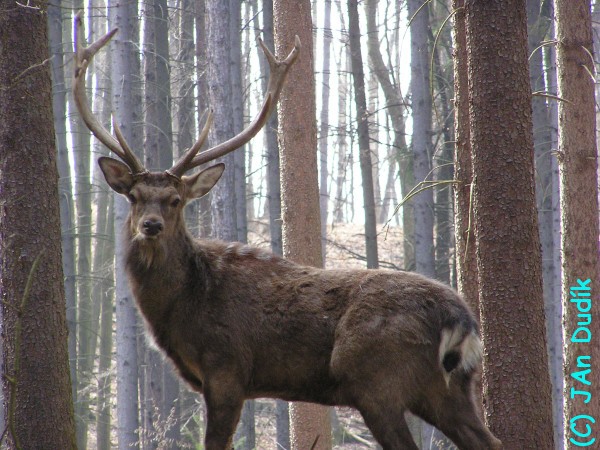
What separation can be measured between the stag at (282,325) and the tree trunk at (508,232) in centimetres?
29

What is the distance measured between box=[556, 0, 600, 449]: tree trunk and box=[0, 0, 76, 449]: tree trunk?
5.86 meters

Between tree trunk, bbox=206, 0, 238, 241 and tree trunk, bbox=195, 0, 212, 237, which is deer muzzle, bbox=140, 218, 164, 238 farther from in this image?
tree trunk, bbox=195, 0, 212, 237

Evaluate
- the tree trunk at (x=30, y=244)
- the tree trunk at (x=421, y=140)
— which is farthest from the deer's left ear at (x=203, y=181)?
the tree trunk at (x=421, y=140)

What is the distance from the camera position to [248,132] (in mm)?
7145

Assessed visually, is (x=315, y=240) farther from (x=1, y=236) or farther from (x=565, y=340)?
(x=1, y=236)

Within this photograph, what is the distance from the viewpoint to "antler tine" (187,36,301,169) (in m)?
7.02

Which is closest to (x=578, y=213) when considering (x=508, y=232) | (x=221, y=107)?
(x=508, y=232)

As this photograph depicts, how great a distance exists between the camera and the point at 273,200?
1938 centimetres

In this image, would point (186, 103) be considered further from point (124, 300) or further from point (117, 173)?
point (117, 173)

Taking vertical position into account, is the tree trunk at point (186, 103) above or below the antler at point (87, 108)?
above

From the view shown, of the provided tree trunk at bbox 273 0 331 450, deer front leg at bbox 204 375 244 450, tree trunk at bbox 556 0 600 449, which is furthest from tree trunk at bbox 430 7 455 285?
deer front leg at bbox 204 375 244 450

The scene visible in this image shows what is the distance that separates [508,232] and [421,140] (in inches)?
415

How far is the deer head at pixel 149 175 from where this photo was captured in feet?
21.2

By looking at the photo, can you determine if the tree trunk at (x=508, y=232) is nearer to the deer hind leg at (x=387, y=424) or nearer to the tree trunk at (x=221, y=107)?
the deer hind leg at (x=387, y=424)
